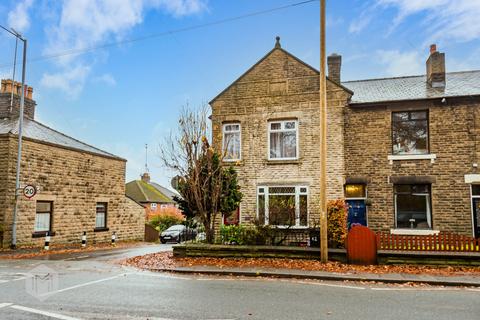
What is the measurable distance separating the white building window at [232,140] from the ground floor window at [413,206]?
7.33m

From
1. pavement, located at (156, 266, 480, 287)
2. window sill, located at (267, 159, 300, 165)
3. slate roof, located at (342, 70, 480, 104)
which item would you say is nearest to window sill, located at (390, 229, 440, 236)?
window sill, located at (267, 159, 300, 165)

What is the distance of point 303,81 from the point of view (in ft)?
55.6

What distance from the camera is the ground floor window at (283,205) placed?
1402cm

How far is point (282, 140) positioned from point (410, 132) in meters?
5.64

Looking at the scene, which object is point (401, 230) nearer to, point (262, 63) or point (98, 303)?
point (262, 63)

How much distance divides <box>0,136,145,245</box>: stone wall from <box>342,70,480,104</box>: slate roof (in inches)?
621

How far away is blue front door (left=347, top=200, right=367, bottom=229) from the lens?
15.6 m

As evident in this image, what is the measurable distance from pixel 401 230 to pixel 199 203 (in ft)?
28.1

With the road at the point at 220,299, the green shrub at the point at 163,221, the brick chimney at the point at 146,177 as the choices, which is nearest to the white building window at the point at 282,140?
the road at the point at 220,299

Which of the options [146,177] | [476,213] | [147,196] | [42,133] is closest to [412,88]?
[476,213]

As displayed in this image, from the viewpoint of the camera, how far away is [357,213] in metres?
15.7

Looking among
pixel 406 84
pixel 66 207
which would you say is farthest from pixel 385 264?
pixel 66 207

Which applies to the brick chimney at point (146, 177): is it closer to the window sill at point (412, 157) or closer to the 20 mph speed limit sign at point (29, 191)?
the 20 mph speed limit sign at point (29, 191)

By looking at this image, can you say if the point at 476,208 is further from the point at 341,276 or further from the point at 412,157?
the point at 341,276
